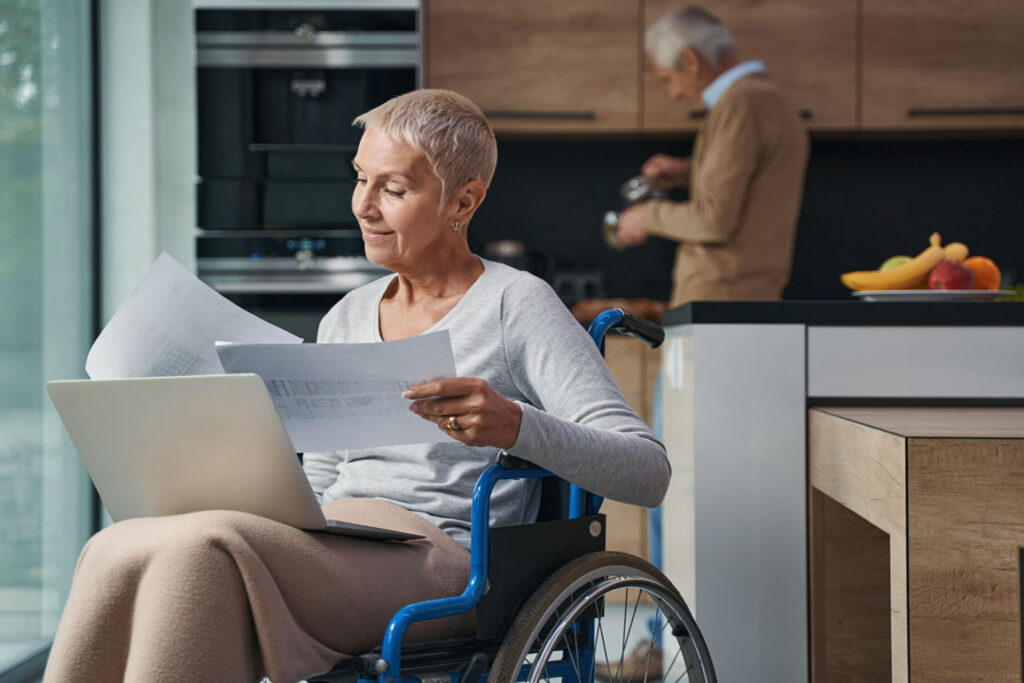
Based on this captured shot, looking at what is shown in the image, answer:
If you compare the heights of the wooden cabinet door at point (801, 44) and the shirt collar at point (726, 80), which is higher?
the wooden cabinet door at point (801, 44)

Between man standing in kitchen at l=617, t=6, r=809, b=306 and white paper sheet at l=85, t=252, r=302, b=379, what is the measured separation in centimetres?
179

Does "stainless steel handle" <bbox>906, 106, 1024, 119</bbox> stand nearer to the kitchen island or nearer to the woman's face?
the kitchen island

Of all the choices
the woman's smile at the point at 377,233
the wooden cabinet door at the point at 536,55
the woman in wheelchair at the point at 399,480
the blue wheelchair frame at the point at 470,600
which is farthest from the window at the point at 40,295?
the blue wheelchair frame at the point at 470,600

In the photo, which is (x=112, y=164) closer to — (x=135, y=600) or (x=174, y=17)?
(x=174, y=17)

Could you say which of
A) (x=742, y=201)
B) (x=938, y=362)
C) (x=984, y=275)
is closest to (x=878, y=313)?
(x=938, y=362)

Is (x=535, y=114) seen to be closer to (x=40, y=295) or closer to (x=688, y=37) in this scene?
(x=688, y=37)

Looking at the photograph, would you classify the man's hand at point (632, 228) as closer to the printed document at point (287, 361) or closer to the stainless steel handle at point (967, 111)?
the stainless steel handle at point (967, 111)

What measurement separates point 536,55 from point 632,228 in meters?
0.74

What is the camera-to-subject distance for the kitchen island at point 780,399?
1.74 meters

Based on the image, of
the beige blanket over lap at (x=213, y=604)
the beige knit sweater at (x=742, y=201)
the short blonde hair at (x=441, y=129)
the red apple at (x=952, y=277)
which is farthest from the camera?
the beige knit sweater at (x=742, y=201)

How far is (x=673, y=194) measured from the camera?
3.89 metres

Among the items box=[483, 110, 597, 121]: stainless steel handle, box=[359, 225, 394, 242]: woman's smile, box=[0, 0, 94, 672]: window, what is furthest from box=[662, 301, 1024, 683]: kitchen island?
box=[483, 110, 597, 121]: stainless steel handle

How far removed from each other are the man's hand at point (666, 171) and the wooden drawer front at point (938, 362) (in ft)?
4.90

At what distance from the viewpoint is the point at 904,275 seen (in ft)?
6.31
